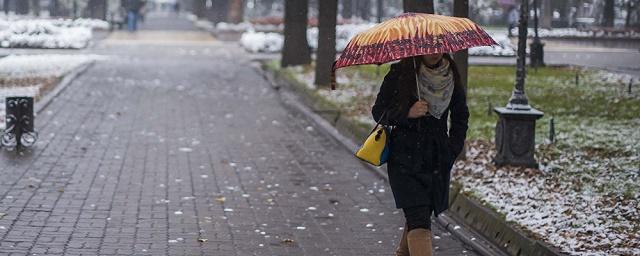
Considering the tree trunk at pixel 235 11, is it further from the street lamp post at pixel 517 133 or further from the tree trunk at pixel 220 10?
the street lamp post at pixel 517 133

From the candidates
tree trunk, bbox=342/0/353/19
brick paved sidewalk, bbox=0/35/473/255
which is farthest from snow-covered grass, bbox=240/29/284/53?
tree trunk, bbox=342/0/353/19

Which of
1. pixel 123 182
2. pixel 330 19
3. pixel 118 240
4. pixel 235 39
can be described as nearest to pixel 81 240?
pixel 118 240

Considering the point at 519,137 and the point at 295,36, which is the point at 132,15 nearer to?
the point at 295,36

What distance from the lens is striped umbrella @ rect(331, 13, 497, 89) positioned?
6.35 meters

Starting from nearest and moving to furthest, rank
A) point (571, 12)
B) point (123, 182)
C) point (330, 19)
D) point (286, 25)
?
point (123, 182) → point (330, 19) → point (286, 25) → point (571, 12)

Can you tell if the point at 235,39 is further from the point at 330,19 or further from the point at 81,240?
the point at 81,240

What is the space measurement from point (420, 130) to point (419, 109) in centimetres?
18

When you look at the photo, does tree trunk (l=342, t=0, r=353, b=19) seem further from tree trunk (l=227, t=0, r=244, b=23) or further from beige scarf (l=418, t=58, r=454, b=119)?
beige scarf (l=418, t=58, r=454, b=119)

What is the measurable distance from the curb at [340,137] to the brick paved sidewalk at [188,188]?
0.10 metres

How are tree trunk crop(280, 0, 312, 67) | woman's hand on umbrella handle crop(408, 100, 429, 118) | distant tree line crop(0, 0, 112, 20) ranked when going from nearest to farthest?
woman's hand on umbrella handle crop(408, 100, 429, 118), tree trunk crop(280, 0, 312, 67), distant tree line crop(0, 0, 112, 20)

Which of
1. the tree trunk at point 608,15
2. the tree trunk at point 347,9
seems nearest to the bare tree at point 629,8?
the tree trunk at point 608,15

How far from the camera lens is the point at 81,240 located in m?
8.32

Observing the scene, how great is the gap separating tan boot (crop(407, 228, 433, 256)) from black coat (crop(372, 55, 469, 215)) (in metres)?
0.15

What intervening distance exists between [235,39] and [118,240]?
41833 millimetres
